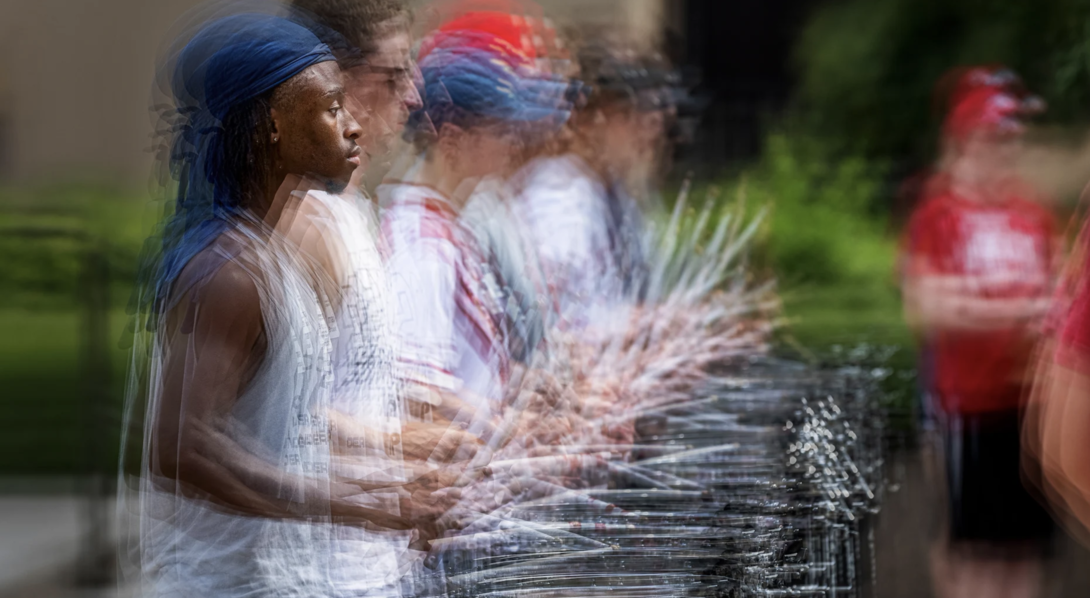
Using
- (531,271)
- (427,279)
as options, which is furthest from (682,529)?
(531,271)

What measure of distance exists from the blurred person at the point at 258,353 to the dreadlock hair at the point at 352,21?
0.24m

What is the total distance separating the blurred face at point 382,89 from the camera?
2.14m

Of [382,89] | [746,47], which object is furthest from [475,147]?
[746,47]

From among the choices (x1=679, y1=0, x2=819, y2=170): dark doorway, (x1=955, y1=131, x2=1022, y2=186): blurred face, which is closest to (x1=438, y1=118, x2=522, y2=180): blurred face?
(x1=955, y1=131, x2=1022, y2=186): blurred face

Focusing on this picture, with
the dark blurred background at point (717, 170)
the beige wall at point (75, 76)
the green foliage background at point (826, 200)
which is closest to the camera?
the dark blurred background at point (717, 170)

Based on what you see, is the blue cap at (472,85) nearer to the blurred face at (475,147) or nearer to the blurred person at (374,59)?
the blurred face at (475,147)

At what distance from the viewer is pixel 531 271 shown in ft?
9.78

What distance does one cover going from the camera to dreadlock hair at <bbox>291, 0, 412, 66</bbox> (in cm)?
212

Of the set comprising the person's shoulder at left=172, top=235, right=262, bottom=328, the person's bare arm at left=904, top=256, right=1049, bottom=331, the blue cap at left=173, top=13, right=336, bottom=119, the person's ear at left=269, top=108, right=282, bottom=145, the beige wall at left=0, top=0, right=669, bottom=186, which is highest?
the beige wall at left=0, top=0, right=669, bottom=186

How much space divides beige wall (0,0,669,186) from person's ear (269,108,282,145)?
9.39 m

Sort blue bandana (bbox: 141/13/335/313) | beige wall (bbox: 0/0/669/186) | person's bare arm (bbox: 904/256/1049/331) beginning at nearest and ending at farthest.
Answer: blue bandana (bbox: 141/13/335/313) → person's bare arm (bbox: 904/256/1049/331) → beige wall (bbox: 0/0/669/186)

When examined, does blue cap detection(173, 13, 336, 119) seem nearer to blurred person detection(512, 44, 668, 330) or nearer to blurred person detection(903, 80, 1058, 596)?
blurred person detection(512, 44, 668, 330)

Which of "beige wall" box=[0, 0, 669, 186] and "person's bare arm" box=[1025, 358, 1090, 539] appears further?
"beige wall" box=[0, 0, 669, 186]

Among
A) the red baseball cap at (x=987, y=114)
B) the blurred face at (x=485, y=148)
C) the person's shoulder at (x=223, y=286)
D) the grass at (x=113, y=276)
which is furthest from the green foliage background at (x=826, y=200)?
the person's shoulder at (x=223, y=286)
